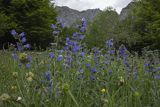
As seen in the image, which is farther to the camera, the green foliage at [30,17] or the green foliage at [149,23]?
the green foliage at [149,23]

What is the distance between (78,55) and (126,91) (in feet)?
3.09

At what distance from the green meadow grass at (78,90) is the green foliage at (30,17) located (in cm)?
1949

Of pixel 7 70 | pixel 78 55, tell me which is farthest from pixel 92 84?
pixel 7 70

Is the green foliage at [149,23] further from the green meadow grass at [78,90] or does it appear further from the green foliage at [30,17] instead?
the green meadow grass at [78,90]

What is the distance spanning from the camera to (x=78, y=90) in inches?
148

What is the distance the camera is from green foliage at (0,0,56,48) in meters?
24.5

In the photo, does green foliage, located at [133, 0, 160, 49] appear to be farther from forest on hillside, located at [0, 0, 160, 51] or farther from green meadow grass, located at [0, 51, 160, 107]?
green meadow grass, located at [0, 51, 160, 107]

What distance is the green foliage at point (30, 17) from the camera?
24516 mm

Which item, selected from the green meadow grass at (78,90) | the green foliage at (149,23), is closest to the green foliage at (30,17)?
the green foliage at (149,23)

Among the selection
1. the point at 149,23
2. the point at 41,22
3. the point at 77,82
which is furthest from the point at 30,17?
the point at 77,82

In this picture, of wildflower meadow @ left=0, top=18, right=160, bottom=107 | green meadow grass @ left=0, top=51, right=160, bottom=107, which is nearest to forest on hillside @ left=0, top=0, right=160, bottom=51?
wildflower meadow @ left=0, top=18, right=160, bottom=107

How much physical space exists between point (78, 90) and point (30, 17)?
21.7 meters

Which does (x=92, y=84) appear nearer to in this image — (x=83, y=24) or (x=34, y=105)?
(x=83, y=24)

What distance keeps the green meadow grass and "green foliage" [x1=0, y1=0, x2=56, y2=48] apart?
64.0 ft
